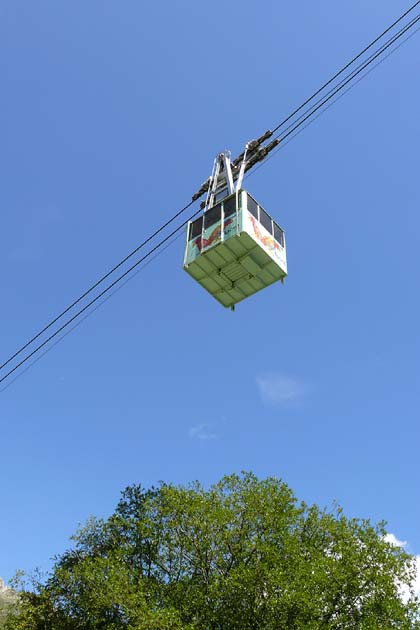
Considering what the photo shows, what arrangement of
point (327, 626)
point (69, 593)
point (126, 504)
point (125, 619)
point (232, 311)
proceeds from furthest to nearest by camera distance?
point (126, 504) < point (69, 593) < point (125, 619) < point (327, 626) < point (232, 311)

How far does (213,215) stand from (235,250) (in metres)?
1.73

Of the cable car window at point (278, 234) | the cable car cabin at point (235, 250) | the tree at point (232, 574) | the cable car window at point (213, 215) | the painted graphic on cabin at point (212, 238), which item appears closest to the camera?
the cable car cabin at point (235, 250)

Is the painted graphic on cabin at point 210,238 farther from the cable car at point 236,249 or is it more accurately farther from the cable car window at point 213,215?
the cable car window at point 213,215

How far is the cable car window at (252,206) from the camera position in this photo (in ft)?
51.6

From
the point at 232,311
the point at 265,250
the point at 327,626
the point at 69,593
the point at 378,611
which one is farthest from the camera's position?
the point at 69,593

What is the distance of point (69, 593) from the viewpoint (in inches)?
1248

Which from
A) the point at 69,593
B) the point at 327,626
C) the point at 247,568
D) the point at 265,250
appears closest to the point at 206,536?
the point at 247,568

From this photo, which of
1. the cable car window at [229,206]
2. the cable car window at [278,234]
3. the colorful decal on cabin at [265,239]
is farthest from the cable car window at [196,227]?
the cable car window at [278,234]

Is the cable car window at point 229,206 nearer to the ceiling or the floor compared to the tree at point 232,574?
nearer to the ceiling

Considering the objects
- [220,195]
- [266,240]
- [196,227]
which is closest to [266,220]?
[266,240]

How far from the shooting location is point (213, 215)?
16.3m

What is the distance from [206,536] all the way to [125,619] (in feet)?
19.9

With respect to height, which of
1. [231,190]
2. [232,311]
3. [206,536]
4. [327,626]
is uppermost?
[231,190]

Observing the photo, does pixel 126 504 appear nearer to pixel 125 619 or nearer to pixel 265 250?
pixel 125 619
